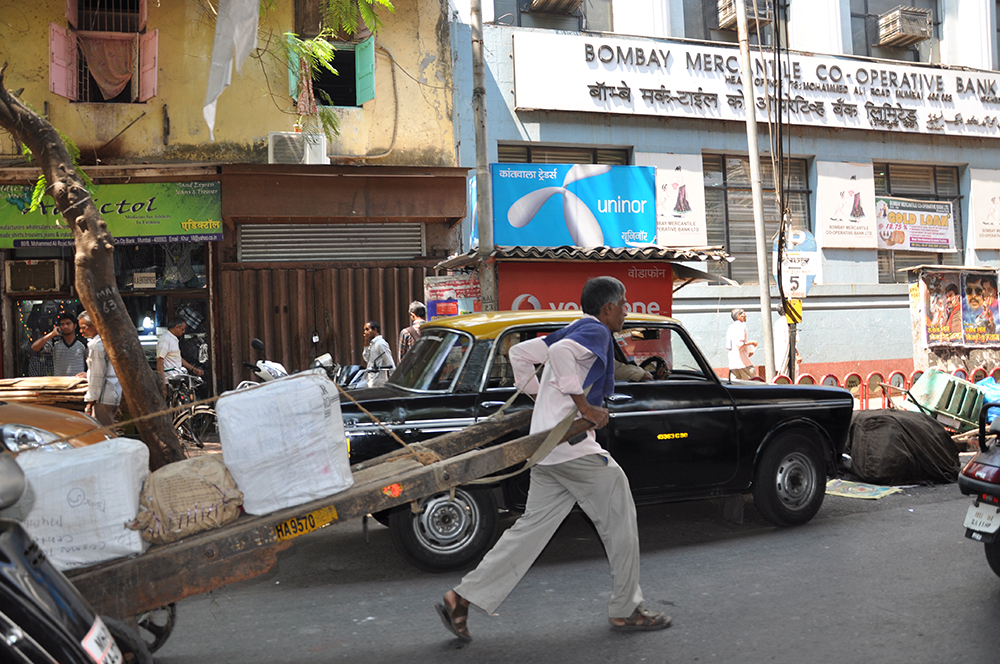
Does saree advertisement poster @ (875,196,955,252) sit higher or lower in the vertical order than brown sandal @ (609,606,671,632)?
higher

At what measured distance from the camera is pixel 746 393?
249 inches

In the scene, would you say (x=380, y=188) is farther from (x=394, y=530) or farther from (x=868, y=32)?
(x=868, y=32)

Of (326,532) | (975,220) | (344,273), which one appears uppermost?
(975,220)

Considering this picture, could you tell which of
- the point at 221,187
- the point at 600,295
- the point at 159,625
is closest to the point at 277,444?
the point at 159,625

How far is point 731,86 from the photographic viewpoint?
51.0 ft

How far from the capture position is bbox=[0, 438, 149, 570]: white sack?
123 inches

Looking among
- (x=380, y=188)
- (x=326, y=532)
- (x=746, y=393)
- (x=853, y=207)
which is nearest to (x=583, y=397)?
(x=746, y=393)

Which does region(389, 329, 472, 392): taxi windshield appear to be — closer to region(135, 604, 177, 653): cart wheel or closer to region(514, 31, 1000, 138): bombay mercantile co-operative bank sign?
region(135, 604, 177, 653): cart wheel

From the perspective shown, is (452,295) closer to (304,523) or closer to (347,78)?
(347,78)

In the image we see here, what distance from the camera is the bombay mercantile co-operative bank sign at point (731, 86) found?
14.5m

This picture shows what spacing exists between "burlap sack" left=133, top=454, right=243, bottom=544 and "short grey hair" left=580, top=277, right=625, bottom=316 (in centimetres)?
189

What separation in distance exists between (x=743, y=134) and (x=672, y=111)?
1695 mm

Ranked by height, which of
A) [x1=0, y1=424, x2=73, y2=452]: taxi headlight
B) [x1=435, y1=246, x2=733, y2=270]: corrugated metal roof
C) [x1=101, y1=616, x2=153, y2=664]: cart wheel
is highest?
[x1=435, y1=246, x2=733, y2=270]: corrugated metal roof

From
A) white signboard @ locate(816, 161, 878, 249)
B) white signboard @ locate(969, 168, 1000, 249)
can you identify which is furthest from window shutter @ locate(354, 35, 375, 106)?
white signboard @ locate(969, 168, 1000, 249)
